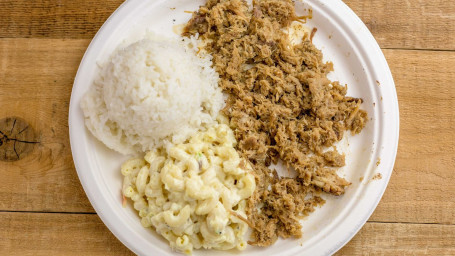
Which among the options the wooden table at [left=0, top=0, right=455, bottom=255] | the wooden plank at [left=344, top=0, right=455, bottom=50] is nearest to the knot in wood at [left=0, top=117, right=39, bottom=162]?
the wooden table at [left=0, top=0, right=455, bottom=255]

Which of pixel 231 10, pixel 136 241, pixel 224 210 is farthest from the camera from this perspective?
pixel 231 10

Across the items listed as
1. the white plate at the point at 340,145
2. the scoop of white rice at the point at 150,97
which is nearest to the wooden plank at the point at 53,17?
the white plate at the point at 340,145

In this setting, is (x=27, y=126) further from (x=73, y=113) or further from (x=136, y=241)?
(x=136, y=241)

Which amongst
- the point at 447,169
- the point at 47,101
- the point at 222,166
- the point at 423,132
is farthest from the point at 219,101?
the point at 447,169

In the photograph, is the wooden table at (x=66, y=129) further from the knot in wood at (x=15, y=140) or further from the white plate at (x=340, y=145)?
the white plate at (x=340, y=145)

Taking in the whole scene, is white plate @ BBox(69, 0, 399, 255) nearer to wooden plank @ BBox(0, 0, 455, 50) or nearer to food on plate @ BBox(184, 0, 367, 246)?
food on plate @ BBox(184, 0, 367, 246)

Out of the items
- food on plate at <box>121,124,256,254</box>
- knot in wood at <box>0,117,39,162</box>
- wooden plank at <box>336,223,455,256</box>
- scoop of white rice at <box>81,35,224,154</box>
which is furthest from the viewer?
knot in wood at <box>0,117,39,162</box>

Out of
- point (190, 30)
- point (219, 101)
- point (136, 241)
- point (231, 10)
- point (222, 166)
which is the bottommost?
point (136, 241)
